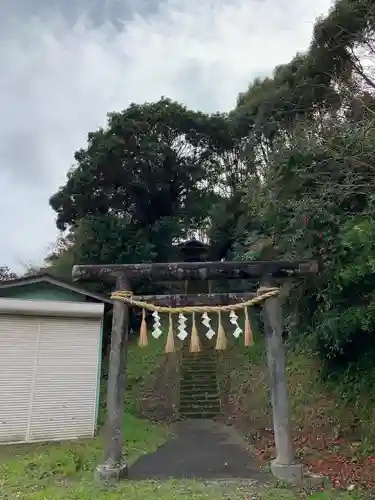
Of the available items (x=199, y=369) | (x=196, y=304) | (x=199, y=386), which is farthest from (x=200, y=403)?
(x=196, y=304)

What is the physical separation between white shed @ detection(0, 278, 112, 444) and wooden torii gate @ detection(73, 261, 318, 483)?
3006mm

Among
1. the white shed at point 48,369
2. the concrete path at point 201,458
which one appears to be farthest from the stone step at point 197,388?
the white shed at point 48,369

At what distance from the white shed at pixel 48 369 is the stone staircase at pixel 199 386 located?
3.59m

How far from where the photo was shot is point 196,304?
546cm

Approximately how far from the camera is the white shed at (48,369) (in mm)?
7277

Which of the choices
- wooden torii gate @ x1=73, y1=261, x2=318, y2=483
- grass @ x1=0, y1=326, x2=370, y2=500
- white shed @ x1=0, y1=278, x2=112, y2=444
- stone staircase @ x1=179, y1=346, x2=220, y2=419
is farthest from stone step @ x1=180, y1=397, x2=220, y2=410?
wooden torii gate @ x1=73, y1=261, x2=318, y2=483

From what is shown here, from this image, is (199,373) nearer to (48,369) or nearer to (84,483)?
(48,369)

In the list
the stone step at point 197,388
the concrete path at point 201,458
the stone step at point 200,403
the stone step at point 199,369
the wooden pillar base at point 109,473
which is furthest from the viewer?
the stone step at point 199,369

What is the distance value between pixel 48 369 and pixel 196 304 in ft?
13.2

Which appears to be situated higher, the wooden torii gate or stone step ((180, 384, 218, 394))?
the wooden torii gate

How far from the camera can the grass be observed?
4.07 metres

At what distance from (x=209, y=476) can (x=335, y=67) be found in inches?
387

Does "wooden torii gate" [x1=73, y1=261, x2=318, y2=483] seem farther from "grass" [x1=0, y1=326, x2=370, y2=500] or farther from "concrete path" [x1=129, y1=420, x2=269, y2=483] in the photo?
"concrete path" [x1=129, y1=420, x2=269, y2=483]

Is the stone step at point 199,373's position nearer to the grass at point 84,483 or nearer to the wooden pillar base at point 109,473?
the grass at point 84,483
